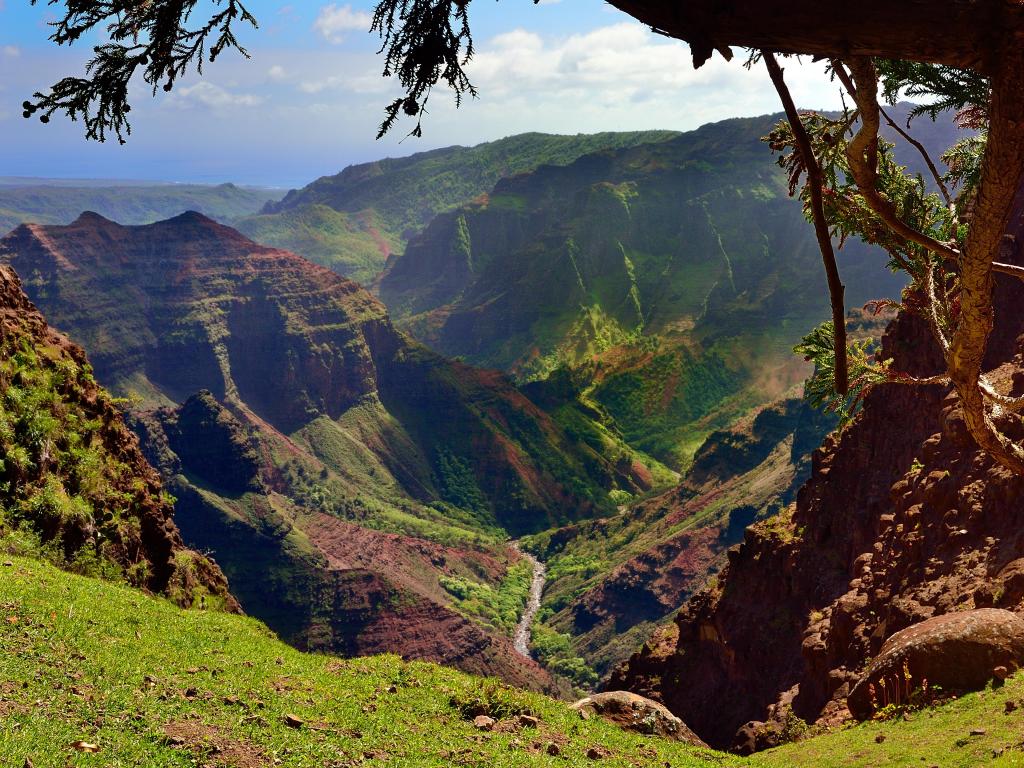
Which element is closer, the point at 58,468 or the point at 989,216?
the point at 989,216

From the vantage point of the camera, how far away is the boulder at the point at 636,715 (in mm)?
18438

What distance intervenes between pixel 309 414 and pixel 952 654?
159784 millimetres

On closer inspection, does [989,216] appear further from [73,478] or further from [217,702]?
[73,478]

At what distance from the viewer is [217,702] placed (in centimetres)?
1277

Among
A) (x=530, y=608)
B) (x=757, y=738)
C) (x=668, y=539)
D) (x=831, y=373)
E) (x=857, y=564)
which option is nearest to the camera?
(x=831, y=373)

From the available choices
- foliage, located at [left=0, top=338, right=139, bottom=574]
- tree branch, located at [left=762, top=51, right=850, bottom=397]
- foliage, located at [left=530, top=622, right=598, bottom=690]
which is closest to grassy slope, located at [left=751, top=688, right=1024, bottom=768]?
tree branch, located at [left=762, top=51, right=850, bottom=397]

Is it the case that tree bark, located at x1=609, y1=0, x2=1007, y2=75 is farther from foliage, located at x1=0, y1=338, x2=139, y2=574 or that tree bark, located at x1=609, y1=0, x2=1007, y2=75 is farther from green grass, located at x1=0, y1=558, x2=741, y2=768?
foliage, located at x1=0, y1=338, x2=139, y2=574

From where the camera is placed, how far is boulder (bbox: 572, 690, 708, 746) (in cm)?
1844

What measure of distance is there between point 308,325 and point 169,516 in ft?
518

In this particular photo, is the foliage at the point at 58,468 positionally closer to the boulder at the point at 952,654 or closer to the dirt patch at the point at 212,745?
the dirt patch at the point at 212,745

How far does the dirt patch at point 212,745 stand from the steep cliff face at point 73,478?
1046cm

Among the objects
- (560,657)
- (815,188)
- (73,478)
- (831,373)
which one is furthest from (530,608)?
(815,188)

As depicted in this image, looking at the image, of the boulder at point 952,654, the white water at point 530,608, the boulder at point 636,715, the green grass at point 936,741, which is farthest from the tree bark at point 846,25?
the white water at point 530,608

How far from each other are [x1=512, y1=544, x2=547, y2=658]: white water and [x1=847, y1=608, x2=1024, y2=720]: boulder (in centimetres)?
8662
